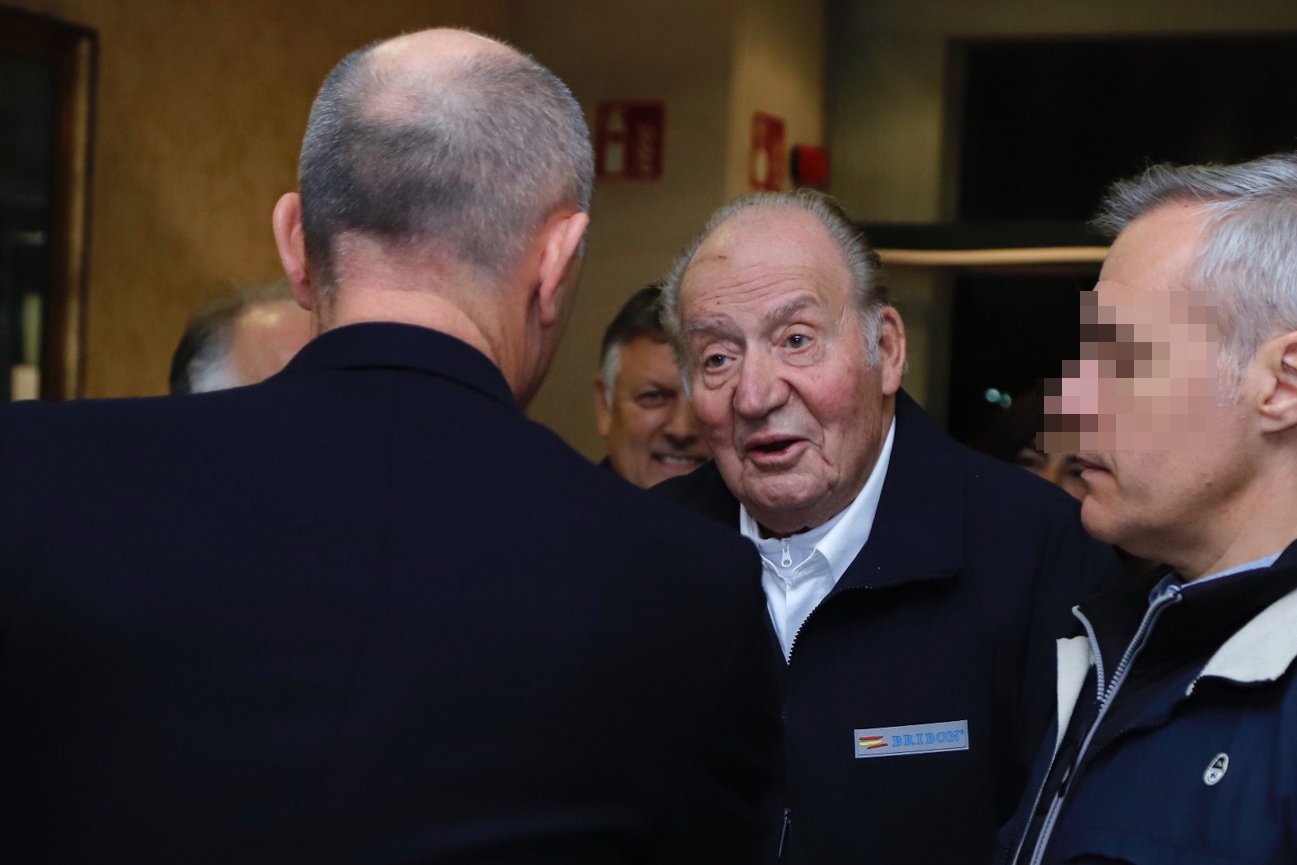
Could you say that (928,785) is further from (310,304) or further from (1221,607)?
(310,304)

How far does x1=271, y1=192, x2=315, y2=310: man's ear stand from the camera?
4.72 feet

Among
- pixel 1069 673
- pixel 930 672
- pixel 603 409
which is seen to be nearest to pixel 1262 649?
pixel 1069 673

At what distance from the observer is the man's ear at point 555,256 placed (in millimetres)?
1401

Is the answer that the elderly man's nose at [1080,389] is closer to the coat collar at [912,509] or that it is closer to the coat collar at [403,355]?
the coat collar at [912,509]

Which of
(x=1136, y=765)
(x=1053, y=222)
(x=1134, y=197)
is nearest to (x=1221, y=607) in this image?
(x=1136, y=765)

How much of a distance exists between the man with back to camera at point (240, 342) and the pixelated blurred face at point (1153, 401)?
61.6 inches

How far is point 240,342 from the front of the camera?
2906mm

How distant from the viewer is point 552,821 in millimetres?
1248

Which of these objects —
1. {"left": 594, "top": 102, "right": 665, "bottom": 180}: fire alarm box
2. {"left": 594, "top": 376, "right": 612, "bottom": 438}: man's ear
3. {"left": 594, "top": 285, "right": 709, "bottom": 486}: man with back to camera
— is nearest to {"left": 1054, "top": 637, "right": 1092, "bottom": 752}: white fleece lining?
{"left": 594, "top": 285, "right": 709, "bottom": 486}: man with back to camera

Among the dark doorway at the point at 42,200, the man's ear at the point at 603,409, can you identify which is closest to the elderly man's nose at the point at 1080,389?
the man's ear at the point at 603,409

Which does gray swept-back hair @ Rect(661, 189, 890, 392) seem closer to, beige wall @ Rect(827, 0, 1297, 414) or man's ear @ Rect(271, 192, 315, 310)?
man's ear @ Rect(271, 192, 315, 310)

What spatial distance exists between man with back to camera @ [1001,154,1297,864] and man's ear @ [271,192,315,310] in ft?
2.63

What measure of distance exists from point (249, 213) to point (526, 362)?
154 inches

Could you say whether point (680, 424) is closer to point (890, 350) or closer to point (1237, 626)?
point (890, 350)
